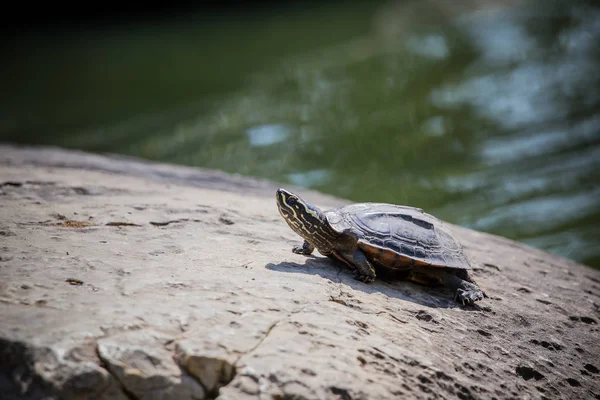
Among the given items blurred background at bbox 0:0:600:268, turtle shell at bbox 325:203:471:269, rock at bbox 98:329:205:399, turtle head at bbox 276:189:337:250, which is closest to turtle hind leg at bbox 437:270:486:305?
turtle shell at bbox 325:203:471:269

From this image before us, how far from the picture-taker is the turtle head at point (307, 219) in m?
4.11

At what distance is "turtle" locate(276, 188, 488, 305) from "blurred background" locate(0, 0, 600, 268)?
3993 mm

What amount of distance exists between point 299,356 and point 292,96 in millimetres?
10576

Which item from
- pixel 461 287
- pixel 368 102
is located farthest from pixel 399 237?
pixel 368 102

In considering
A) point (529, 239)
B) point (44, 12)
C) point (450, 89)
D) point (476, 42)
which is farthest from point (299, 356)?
point (44, 12)

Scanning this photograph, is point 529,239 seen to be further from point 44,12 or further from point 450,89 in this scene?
point 44,12

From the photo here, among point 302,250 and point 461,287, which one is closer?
point 461,287

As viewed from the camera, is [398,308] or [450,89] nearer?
[398,308]

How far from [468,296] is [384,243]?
0.65m

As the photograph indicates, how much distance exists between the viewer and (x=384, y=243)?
402 centimetres

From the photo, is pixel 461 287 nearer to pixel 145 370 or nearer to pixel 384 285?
pixel 384 285

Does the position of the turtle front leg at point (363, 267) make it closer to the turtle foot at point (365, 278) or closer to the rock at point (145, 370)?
the turtle foot at point (365, 278)

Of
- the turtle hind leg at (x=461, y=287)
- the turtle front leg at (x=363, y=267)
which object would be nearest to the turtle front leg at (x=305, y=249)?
the turtle front leg at (x=363, y=267)

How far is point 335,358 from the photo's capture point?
3.09 meters
